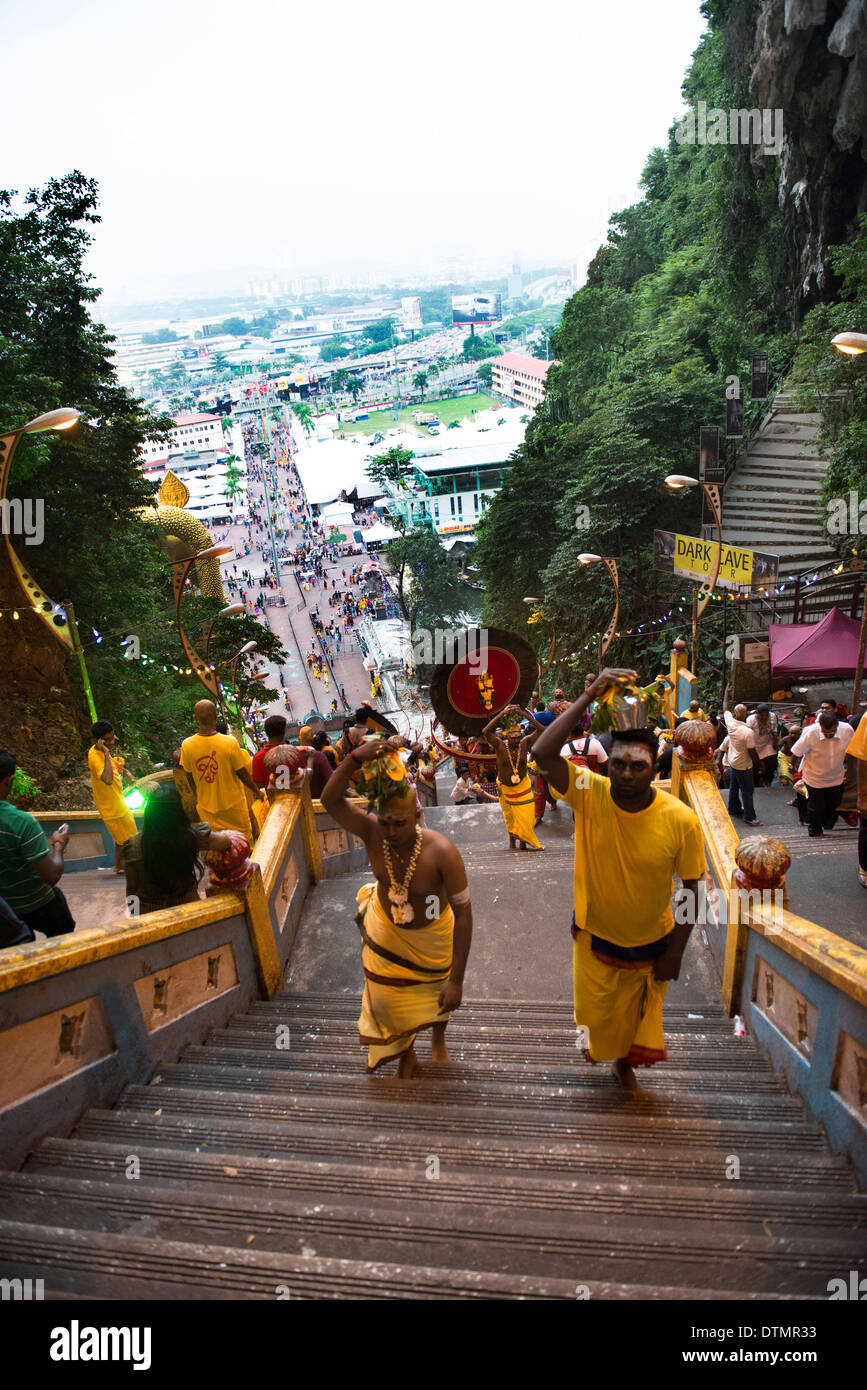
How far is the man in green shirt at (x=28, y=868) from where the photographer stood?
3975 mm

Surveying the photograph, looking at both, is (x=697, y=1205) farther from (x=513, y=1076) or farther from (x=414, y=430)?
(x=414, y=430)

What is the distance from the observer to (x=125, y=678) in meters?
15.2

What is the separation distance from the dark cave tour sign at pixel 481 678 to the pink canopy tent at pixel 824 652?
6513 millimetres

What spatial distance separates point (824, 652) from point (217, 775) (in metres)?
9.40

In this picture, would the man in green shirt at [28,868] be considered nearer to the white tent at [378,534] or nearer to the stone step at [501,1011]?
the stone step at [501,1011]

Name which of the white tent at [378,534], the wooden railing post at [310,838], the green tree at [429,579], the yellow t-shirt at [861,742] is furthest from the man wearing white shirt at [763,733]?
the white tent at [378,534]

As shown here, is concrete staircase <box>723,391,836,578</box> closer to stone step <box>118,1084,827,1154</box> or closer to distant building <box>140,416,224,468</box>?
stone step <box>118,1084,827,1154</box>

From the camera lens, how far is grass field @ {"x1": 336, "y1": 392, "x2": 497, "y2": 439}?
116 m

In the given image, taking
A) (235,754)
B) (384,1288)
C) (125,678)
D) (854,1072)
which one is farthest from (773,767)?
(125,678)

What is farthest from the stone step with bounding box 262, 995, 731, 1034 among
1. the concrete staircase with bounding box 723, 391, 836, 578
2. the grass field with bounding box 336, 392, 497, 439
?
the grass field with bounding box 336, 392, 497, 439

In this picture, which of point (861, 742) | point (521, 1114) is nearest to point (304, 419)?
point (861, 742)

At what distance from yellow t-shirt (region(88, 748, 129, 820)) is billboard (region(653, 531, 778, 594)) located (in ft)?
29.5

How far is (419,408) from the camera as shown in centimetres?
12756
